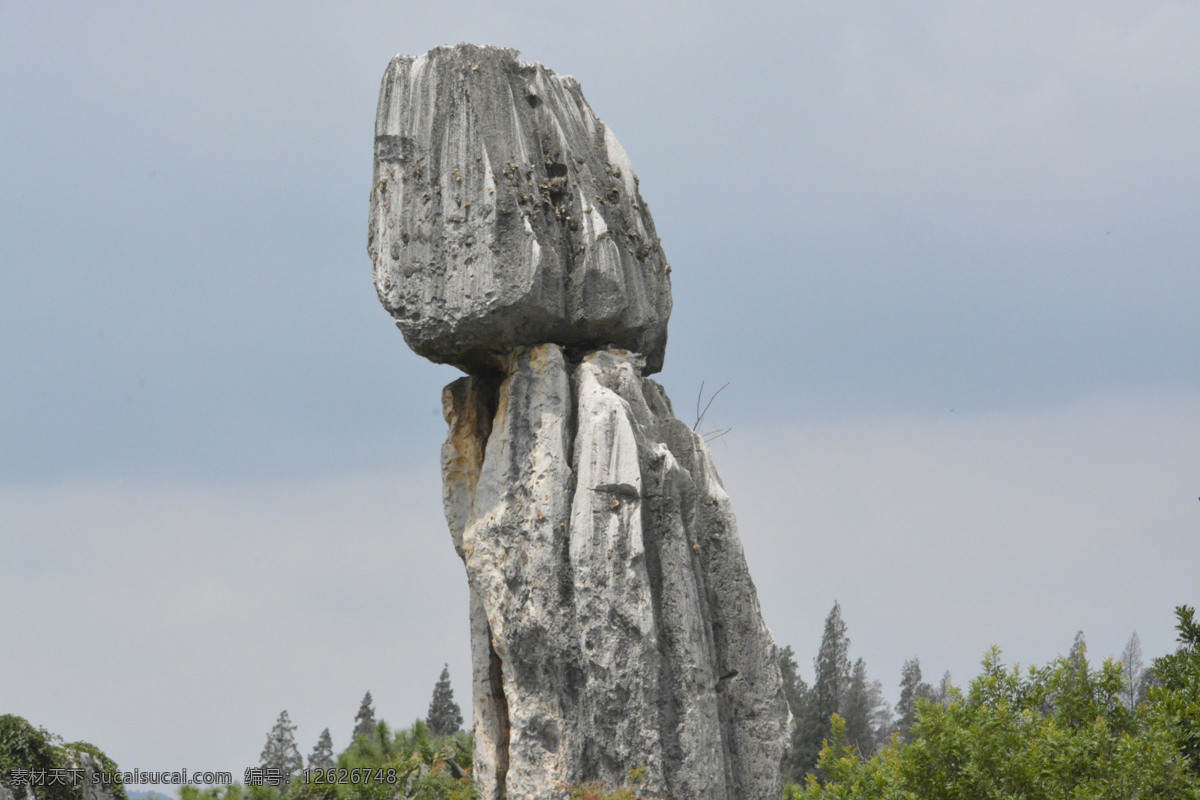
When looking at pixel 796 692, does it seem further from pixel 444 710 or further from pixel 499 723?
pixel 499 723

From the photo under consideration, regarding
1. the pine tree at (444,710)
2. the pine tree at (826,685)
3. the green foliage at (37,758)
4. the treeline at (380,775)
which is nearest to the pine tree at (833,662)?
the pine tree at (826,685)

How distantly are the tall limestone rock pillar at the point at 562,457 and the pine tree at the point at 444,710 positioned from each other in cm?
2791

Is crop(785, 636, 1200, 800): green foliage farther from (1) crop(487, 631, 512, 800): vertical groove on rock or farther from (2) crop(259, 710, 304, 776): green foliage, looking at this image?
(2) crop(259, 710, 304, 776): green foliage

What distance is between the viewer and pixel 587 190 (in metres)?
14.6

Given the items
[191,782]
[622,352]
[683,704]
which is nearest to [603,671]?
[683,704]

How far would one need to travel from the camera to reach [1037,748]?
1481 centimetres

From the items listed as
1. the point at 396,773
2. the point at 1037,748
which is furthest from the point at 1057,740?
the point at 396,773

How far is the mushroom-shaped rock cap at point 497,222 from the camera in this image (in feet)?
45.1

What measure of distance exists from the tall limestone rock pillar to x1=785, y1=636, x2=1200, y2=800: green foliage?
3069 mm

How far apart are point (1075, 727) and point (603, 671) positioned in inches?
281

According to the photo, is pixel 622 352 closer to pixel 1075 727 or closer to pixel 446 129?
pixel 446 129

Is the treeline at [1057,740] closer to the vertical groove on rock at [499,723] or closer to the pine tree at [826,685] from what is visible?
the vertical groove on rock at [499,723]

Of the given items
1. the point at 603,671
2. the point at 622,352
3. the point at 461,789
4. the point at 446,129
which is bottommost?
the point at 461,789

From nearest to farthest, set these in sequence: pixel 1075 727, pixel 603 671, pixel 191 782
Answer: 1. pixel 603 671
2. pixel 191 782
3. pixel 1075 727
